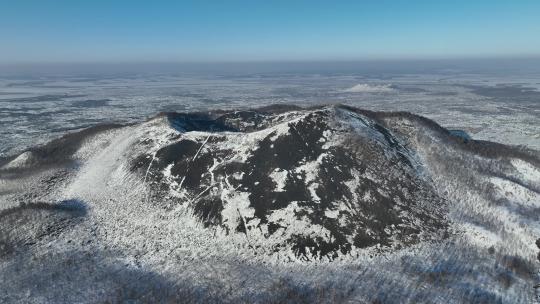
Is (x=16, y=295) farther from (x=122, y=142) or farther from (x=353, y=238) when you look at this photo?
(x=122, y=142)

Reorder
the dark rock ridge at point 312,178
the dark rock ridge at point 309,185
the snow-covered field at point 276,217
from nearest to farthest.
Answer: the snow-covered field at point 276,217 < the dark rock ridge at point 309,185 < the dark rock ridge at point 312,178

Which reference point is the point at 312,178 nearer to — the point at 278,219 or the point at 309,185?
the point at 309,185

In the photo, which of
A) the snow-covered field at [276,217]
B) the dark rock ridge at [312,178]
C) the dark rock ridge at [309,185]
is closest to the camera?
the snow-covered field at [276,217]

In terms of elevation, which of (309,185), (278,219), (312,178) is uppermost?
(312,178)

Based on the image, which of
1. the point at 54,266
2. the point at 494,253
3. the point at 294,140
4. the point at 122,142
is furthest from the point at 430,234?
the point at 122,142

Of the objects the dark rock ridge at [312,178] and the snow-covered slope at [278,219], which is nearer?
the snow-covered slope at [278,219]

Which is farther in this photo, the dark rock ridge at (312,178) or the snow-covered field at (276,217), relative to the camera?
the dark rock ridge at (312,178)

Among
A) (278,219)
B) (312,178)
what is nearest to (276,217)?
(278,219)

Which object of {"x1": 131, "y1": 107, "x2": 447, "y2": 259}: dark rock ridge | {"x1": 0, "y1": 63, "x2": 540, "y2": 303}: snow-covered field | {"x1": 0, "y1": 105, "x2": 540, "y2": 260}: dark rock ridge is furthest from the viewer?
{"x1": 0, "y1": 105, "x2": 540, "y2": 260}: dark rock ridge

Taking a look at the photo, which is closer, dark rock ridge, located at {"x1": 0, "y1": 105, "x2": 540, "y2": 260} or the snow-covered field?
the snow-covered field
